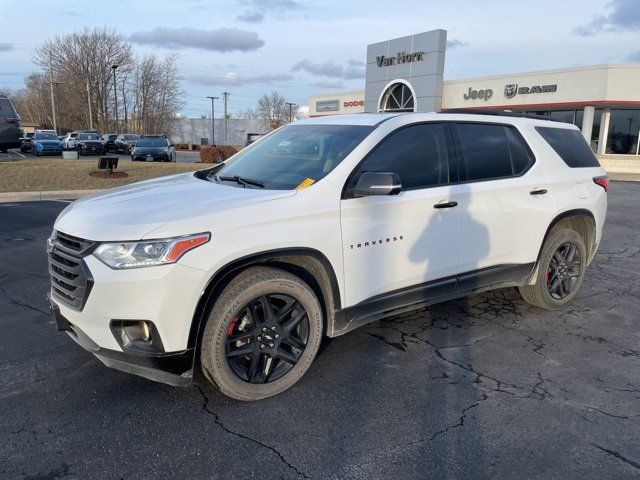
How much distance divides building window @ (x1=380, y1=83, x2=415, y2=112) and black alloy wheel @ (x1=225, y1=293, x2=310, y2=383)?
32.9 m

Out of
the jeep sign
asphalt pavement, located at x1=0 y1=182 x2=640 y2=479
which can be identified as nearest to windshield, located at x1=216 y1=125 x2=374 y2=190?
asphalt pavement, located at x1=0 y1=182 x2=640 y2=479

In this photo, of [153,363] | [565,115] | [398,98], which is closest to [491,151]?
[153,363]

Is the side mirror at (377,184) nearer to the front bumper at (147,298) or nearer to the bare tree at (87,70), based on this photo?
the front bumper at (147,298)

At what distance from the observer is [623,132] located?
1217 inches

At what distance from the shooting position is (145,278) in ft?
9.36

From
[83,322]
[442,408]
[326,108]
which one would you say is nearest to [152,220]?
[83,322]

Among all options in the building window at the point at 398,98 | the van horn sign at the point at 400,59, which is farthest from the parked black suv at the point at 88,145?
the van horn sign at the point at 400,59

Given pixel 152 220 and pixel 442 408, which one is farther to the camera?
pixel 442 408

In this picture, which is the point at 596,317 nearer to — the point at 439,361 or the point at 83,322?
the point at 439,361

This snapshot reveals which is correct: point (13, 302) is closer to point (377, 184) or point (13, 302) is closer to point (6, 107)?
point (377, 184)

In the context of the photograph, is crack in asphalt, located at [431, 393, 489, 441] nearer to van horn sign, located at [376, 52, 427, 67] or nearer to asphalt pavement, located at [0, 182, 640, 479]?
asphalt pavement, located at [0, 182, 640, 479]

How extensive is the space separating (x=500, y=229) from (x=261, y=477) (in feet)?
9.85

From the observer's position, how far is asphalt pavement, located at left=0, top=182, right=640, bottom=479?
8.89 ft

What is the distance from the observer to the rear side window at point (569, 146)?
511 centimetres
